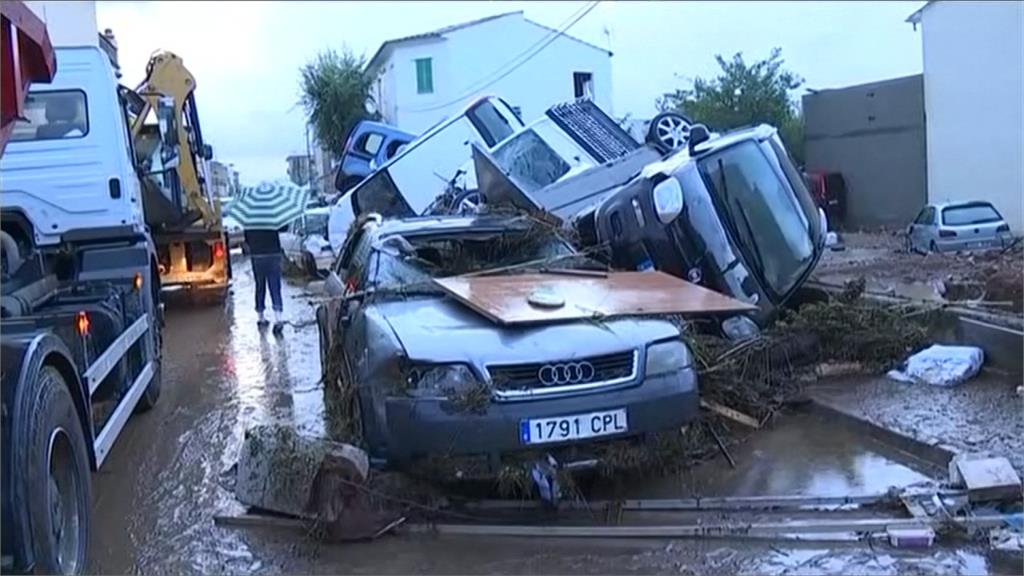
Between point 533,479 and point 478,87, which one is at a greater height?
point 478,87

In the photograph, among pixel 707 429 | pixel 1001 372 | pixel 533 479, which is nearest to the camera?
pixel 533 479

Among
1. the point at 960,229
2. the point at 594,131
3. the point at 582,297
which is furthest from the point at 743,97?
the point at 582,297

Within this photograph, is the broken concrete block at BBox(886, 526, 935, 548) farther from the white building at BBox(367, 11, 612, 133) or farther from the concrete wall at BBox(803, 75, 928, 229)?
the white building at BBox(367, 11, 612, 133)

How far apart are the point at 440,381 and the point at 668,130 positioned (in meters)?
8.68

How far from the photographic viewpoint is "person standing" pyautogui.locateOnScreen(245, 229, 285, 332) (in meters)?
12.7

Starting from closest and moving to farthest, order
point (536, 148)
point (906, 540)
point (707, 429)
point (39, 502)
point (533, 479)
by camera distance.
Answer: point (39, 502), point (906, 540), point (533, 479), point (707, 429), point (536, 148)

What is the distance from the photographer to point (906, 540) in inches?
171

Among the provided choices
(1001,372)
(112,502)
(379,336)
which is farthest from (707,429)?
(112,502)

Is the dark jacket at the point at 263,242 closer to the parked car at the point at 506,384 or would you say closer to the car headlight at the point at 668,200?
the car headlight at the point at 668,200

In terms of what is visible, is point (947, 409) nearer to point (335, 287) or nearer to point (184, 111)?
point (335, 287)

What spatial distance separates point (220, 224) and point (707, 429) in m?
11.9

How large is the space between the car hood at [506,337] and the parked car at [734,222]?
8.68ft

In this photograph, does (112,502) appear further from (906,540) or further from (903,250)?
(903,250)

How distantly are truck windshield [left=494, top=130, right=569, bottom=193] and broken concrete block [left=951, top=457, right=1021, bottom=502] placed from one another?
7.55m
